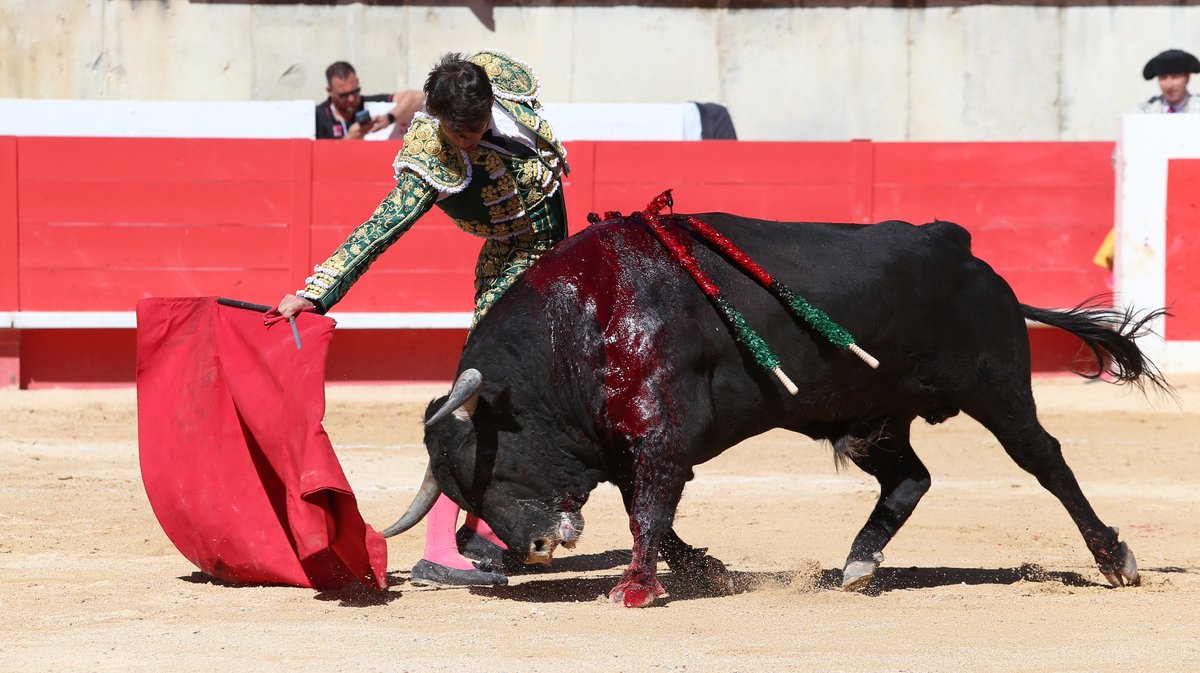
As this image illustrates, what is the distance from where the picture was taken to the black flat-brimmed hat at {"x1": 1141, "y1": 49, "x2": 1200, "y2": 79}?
830 centimetres

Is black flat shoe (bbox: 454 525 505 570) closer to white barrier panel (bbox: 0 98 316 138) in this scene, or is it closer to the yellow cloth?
white barrier panel (bbox: 0 98 316 138)

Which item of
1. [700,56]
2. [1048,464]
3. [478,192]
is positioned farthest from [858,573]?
[700,56]

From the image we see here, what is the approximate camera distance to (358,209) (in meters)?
8.56

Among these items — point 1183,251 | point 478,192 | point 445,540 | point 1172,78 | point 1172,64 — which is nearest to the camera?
point 478,192

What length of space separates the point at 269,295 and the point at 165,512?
4.70 m

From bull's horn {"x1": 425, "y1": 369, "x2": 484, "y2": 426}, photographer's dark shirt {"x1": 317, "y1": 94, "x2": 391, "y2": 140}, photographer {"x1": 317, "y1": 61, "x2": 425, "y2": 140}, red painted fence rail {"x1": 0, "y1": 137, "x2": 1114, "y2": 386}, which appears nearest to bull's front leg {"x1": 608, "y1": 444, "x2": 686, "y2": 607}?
bull's horn {"x1": 425, "y1": 369, "x2": 484, "y2": 426}

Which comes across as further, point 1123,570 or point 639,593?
point 1123,570

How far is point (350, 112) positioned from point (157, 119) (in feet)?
3.45

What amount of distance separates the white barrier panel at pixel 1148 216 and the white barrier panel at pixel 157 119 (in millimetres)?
4324

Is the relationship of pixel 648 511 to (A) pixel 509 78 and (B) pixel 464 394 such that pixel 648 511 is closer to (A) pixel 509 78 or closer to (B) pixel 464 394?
(B) pixel 464 394

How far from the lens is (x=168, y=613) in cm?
355

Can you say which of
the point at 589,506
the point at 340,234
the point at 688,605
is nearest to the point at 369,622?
the point at 688,605

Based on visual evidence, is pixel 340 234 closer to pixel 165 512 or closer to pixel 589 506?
pixel 589 506

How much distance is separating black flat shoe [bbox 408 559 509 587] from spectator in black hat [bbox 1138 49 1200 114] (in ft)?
18.2
